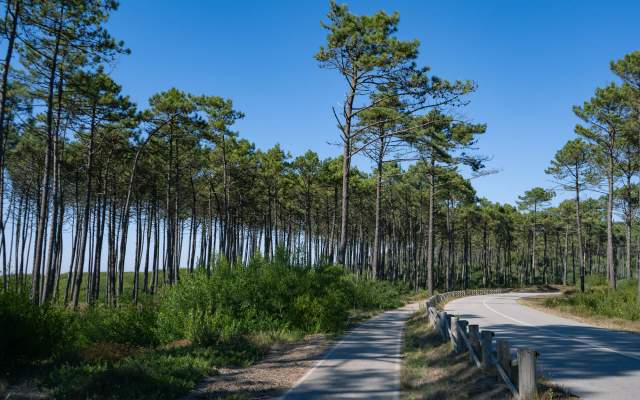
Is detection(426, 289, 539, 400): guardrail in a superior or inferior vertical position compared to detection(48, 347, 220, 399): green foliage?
superior

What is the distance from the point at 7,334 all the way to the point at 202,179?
33762 mm

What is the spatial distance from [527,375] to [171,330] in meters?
10.7

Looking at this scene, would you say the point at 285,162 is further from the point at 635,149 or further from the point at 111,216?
the point at 635,149

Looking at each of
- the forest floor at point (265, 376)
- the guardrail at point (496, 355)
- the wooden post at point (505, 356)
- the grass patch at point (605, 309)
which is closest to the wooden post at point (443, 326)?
the guardrail at point (496, 355)

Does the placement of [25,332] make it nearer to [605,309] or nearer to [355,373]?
[355,373]

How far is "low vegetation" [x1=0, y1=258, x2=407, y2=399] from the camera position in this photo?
8430 millimetres

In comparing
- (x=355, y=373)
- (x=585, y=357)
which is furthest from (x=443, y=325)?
(x=355, y=373)

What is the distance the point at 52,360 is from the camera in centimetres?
1038

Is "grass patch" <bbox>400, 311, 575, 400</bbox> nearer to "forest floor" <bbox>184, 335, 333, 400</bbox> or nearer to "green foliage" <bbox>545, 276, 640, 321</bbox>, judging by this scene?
"forest floor" <bbox>184, 335, 333, 400</bbox>

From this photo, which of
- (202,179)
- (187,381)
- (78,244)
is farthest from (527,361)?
(78,244)

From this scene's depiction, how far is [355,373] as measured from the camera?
10266 millimetres

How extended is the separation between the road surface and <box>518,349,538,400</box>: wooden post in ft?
8.78

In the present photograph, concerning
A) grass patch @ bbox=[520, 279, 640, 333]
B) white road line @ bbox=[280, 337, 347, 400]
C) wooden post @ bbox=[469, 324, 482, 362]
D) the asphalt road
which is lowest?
grass patch @ bbox=[520, 279, 640, 333]

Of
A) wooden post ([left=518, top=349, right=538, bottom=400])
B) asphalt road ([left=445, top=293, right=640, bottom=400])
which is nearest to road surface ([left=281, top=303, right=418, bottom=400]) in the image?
wooden post ([left=518, top=349, right=538, bottom=400])
